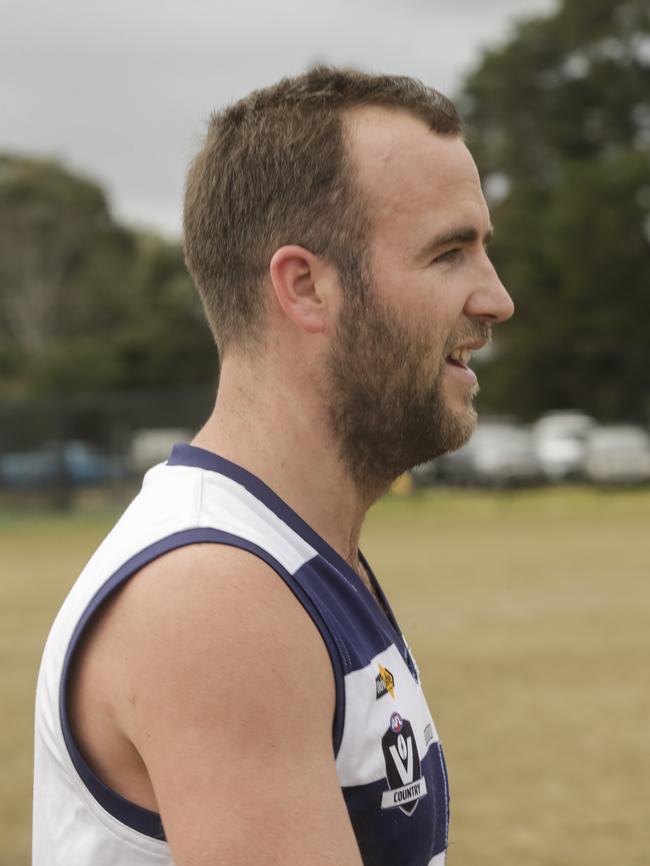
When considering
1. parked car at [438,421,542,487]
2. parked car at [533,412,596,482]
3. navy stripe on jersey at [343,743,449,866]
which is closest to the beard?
navy stripe on jersey at [343,743,449,866]

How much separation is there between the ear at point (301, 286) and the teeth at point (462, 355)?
0.21 metres

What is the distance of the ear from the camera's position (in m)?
1.99

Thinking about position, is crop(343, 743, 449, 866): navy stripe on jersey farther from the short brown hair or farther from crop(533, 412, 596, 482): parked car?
crop(533, 412, 596, 482): parked car

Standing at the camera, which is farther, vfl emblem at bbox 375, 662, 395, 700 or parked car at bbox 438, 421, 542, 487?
parked car at bbox 438, 421, 542, 487

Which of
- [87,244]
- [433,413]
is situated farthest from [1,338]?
[433,413]

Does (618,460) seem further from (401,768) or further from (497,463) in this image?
(401,768)

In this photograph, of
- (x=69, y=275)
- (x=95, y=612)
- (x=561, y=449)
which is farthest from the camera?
(x=69, y=275)

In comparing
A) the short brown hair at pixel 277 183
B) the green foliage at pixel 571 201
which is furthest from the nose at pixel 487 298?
the green foliage at pixel 571 201

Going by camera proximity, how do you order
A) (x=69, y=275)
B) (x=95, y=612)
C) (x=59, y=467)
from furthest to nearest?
(x=69, y=275) < (x=59, y=467) < (x=95, y=612)

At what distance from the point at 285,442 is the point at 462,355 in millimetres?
304

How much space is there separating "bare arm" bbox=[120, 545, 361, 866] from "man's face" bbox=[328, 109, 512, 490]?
0.48m

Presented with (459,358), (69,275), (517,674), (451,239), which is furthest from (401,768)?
(69,275)

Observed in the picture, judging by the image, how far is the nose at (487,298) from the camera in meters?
2.08

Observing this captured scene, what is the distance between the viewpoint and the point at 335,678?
1762 millimetres
